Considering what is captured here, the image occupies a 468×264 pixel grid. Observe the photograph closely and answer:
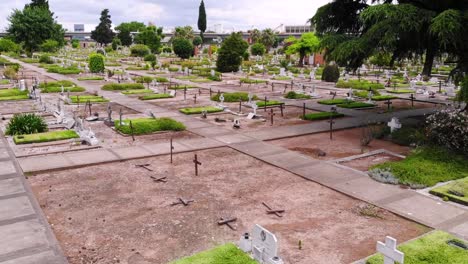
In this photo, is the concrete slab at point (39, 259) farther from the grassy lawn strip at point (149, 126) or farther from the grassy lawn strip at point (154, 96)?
the grassy lawn strip at point (154, 96)

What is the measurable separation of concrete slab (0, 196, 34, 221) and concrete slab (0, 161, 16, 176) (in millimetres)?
2735

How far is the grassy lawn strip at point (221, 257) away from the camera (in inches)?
307

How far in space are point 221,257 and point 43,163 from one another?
30.3ft

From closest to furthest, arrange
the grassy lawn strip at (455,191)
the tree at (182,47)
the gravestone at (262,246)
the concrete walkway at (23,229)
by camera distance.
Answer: the gravestone at (262,246) → the concrete walkway at (23,229) → the grassy lawn strip at (455,191) → the tree at (182,47)

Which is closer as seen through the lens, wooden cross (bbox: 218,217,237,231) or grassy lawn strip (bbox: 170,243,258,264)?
grassy lawn strip (bbox: 170,243,258,264)

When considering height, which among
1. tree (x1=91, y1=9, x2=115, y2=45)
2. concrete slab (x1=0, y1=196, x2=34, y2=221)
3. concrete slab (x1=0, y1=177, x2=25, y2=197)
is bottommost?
concrete slab (x1=0, y1=196, x2=34, y2=221)

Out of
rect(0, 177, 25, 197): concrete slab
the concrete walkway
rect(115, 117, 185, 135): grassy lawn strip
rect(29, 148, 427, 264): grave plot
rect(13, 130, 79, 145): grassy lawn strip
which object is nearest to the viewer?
the concrete walkway

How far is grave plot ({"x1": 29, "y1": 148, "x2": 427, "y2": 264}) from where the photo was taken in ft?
29.0

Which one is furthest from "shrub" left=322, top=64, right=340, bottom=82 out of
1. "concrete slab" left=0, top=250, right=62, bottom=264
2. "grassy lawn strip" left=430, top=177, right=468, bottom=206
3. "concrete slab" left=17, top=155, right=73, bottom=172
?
"concrete slab" left=0, top=250, right=62, bottom=264

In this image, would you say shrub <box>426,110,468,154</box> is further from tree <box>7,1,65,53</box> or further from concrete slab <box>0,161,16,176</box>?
tree <box>7,1,65,53</box>

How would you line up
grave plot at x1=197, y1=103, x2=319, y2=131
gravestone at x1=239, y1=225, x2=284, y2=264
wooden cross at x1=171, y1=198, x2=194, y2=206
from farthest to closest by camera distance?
grave plot at x1=197, y1=103, x2=319, y2=131
wooden cross at x1=171, y1=198, x2=194, y2=206
gravestone at x1=239, y1=225, x2=284, y2=264

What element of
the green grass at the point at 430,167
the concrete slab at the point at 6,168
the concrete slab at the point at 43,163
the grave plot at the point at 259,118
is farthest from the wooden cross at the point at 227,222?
the grave plot at the point at 259,118

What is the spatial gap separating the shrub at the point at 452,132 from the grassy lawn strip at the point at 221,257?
10143 mm

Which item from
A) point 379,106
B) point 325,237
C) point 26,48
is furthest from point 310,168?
point 26,48
